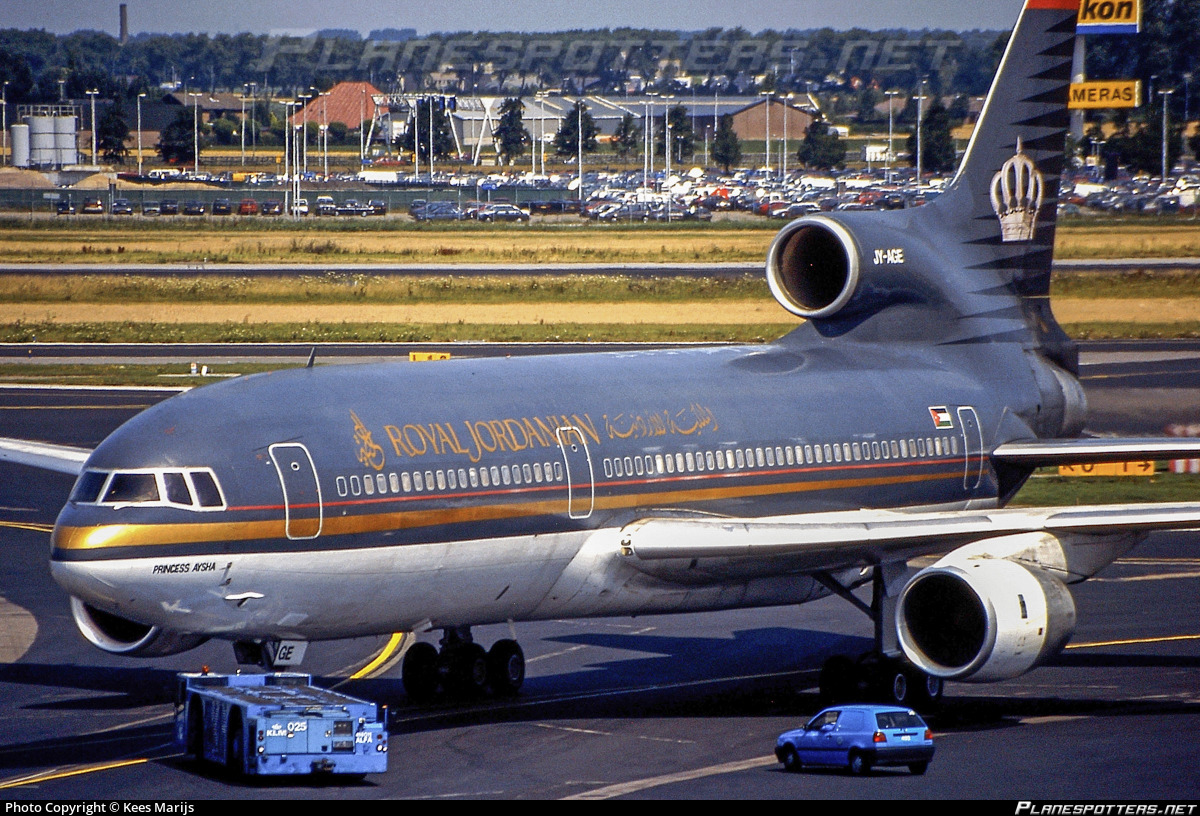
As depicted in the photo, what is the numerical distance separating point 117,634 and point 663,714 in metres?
9.08

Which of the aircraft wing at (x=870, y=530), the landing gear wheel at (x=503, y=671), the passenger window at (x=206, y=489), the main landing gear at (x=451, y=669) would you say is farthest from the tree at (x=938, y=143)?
the passenger window at (x=206, y=489)

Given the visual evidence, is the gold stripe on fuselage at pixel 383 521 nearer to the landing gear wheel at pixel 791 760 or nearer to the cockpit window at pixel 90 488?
the cockpit window at pixel 90 488

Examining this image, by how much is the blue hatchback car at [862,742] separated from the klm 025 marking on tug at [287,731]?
6.06 metres

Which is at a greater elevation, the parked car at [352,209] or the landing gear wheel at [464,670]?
the parked car at [352,209]

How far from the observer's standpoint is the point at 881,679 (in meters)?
28.7

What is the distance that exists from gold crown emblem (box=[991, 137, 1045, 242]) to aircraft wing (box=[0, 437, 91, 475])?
19.5 meters

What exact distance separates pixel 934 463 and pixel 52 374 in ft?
187

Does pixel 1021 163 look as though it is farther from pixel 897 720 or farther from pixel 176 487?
pixel 176 487

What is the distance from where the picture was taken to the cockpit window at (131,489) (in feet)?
77.0

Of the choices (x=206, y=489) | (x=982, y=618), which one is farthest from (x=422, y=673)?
(x=982, y=618)

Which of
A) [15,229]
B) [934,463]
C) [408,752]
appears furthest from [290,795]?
[15,229]

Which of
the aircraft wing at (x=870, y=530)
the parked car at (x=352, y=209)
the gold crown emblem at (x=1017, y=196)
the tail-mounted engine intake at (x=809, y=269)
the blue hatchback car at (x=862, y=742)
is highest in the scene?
the parked car at (x=352, y=209)

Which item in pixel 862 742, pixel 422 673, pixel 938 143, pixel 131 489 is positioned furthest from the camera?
pixel 938 143

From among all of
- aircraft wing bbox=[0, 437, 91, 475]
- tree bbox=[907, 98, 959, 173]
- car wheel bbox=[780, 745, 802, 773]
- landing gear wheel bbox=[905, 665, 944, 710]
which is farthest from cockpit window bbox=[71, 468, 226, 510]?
tree bbox=[907, 98, 959, 173]
